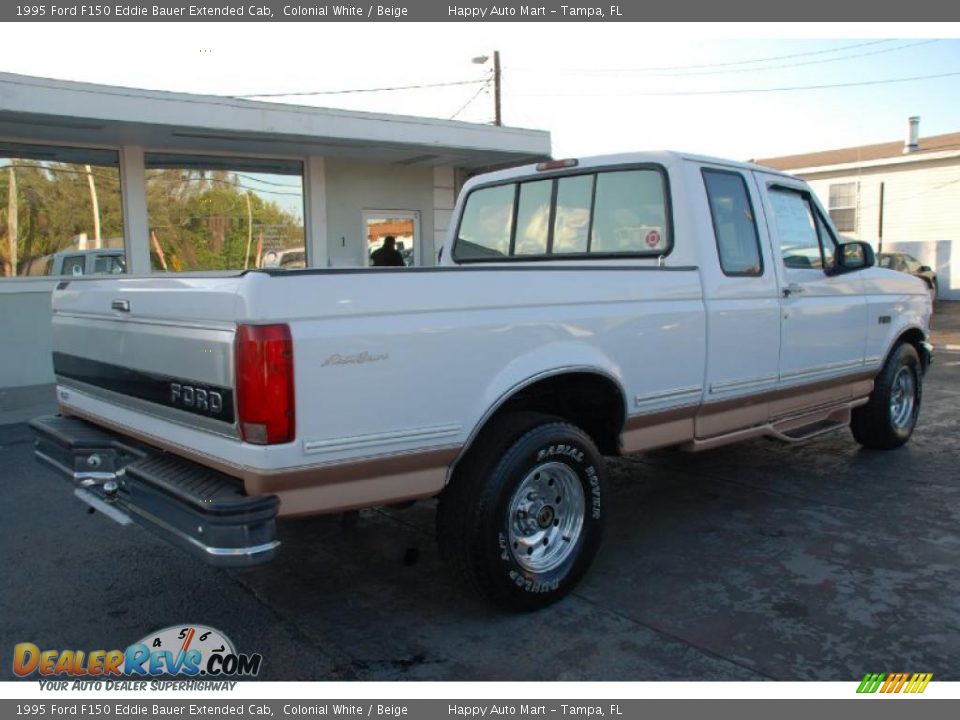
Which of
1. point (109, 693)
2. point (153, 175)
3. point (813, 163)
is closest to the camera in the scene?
point (109, 693)

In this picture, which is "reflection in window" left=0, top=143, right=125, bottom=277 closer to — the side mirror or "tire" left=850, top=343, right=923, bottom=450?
the side mirror

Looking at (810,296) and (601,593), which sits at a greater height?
(810,296)

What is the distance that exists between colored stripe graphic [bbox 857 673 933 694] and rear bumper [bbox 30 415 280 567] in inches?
90.4

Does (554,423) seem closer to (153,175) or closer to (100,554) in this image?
(100,554)

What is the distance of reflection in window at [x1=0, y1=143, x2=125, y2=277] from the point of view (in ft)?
31.0

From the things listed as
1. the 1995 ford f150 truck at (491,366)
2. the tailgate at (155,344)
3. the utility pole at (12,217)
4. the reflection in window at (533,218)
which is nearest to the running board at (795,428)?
the 1995 ford f150 truck at (491,366)

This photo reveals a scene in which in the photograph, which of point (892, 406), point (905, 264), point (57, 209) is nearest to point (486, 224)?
point (892, 406)

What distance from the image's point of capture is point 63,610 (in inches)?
142

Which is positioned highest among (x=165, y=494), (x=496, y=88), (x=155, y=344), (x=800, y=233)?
(x=496, y=88)

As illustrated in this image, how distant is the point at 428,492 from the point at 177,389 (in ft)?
3.58

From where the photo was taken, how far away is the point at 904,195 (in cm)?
2470

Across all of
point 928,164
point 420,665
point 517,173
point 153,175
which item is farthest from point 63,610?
point 928,164

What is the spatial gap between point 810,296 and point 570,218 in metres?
1.70

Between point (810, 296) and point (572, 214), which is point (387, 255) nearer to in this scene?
point (572, 214)
